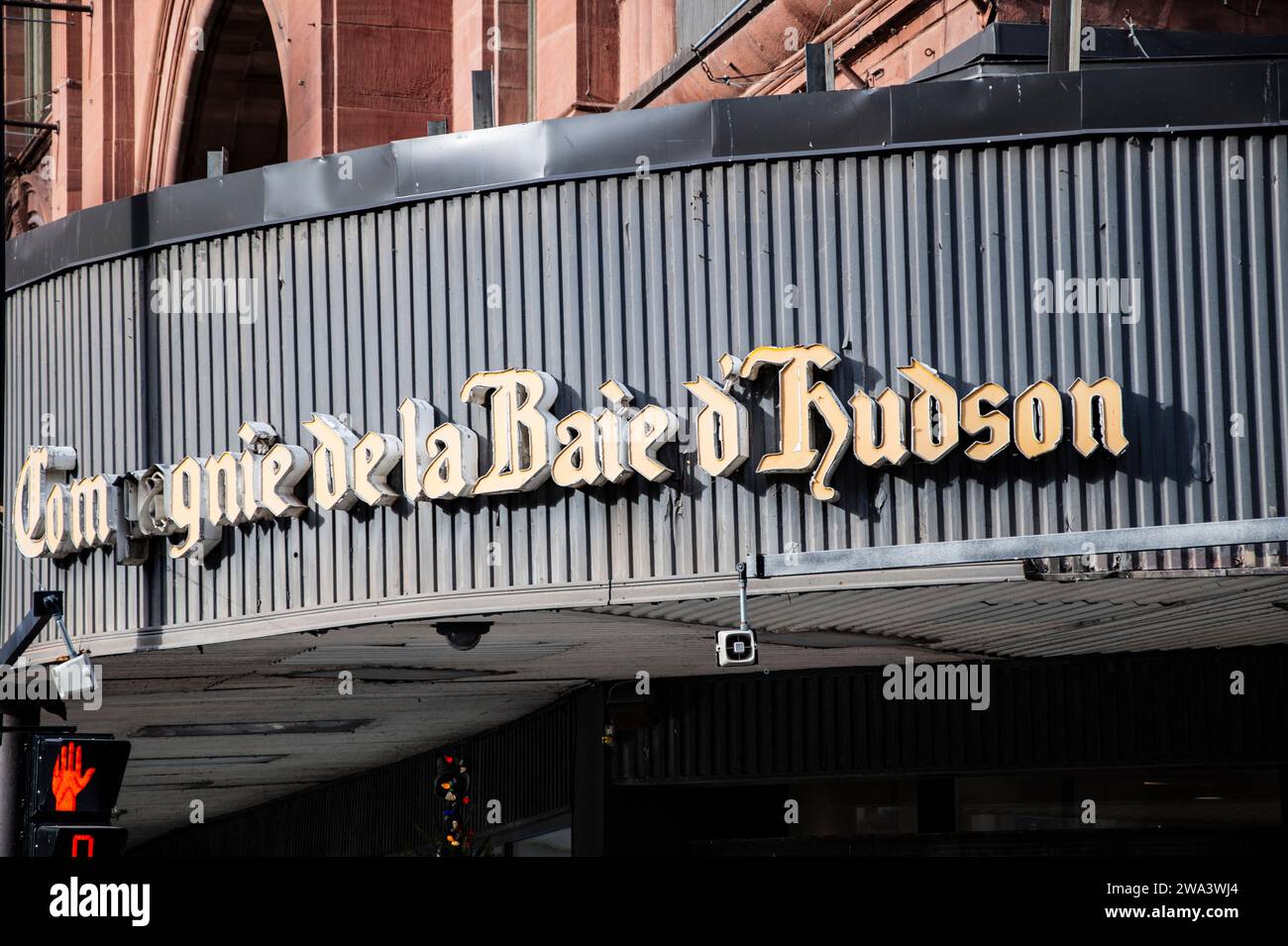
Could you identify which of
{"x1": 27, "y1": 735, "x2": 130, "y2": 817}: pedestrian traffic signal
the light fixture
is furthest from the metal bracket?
{"x1": 27, "y1": 735, "x2": 130, "y2": 817}: pedestrian traffic signal

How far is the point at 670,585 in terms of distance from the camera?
1085 centimetres

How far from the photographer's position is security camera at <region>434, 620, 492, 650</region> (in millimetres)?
11977

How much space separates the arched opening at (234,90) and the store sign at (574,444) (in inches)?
467

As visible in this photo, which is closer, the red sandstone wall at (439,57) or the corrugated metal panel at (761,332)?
the corrugated metal panel at (761,332)

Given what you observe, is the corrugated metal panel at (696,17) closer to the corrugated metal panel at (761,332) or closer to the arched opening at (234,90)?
the corrugated metal panel at (761,332)

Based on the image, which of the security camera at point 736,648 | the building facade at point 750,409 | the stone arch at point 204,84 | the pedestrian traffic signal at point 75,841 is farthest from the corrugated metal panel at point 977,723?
the stone arch at point 204,84

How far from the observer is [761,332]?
10.8 meters

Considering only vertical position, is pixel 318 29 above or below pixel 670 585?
above

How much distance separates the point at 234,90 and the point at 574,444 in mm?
15099

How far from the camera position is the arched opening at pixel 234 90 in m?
23.5

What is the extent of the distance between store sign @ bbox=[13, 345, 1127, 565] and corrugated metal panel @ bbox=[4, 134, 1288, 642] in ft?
0.47

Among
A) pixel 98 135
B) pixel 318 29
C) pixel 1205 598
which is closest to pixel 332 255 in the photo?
pixel 1205 598
